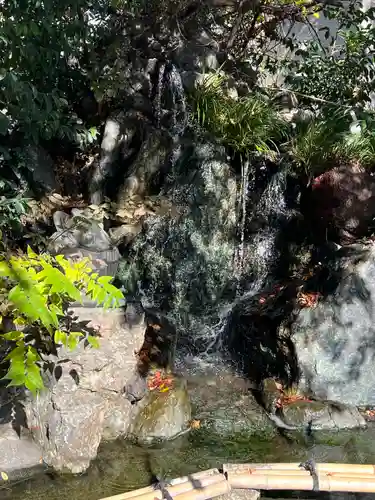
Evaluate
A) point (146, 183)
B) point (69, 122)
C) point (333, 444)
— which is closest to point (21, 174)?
point (69, 122)

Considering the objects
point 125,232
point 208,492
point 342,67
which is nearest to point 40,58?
point 125,232

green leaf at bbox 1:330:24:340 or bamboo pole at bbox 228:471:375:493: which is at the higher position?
green leaf at bbox 1:330:24:340

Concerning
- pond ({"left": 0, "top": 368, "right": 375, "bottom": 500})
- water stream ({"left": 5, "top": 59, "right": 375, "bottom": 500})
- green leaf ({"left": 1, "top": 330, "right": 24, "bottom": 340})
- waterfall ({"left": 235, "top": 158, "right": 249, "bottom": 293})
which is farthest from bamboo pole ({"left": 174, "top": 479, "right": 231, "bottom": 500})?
waterfall ({"left": 235, "top": 158, "right": 249, "bottom": 293})

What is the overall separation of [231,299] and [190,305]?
0.50 meters

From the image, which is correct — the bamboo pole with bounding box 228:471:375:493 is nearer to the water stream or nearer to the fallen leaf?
the water stream

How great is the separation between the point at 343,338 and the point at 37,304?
327 centimetres

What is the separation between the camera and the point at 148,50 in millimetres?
6645

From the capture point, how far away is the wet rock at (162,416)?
4301mm

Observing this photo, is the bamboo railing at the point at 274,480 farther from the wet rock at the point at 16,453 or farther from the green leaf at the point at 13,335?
the green leaf at the point at 13,335

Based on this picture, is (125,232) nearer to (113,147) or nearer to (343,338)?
(113,147)

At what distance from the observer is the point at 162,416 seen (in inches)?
172

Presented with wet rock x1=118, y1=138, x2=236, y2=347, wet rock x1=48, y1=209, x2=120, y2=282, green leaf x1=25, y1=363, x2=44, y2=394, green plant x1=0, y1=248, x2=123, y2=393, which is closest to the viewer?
green plant x1=0, y1=248, x2=123, y2=393

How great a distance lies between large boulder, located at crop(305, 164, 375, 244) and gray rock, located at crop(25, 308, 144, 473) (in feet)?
8.26

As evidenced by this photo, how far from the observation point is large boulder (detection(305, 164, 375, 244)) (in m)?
5.53
